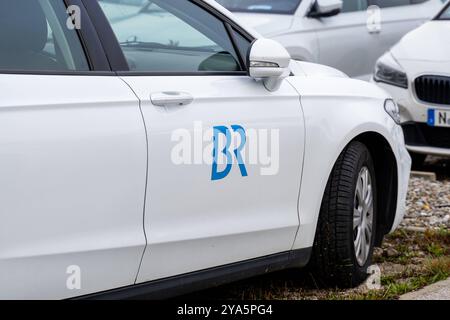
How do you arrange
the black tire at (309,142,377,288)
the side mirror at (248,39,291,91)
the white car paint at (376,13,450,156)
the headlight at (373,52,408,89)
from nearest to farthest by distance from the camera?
the side mirror at (248,39,291,91), the black tire at (309,142,377,288), the white car paint at (376,13,450,156), the headlight at (373,52,408,89)

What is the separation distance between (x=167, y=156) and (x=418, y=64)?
500 cm

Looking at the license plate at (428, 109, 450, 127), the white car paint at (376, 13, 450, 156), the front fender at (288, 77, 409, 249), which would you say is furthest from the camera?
the white car paint at (376, 13, 450, 156)

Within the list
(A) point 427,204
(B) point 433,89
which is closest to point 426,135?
(B) point 433,89

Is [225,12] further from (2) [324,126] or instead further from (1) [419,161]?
(1) [419,161]

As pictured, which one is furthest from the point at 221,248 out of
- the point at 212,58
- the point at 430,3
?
the point at 430,3

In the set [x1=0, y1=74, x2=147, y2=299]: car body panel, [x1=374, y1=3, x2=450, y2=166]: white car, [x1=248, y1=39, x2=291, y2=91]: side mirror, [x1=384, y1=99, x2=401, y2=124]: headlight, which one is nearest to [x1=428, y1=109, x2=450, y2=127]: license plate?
[x1=374, y1=3, x2=450, y2=166]: white car

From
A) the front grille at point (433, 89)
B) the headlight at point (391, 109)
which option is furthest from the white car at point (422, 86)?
the headlight at point (391, 109)

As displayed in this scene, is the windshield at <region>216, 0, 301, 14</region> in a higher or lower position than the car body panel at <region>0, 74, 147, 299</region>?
higher

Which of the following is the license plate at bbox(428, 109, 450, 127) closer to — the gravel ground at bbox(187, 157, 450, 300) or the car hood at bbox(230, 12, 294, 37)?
the gravel ground at bbox(187, 157, 450, 300)

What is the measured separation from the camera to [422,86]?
28.4 feet

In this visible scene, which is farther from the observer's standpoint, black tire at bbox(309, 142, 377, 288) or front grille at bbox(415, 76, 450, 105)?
front grille at bbox(415, 76, 450, 105)

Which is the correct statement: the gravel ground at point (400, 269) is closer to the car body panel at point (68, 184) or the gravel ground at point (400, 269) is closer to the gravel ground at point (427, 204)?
the gravel ground at point (427, 204)

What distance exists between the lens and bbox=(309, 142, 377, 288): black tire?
5.08 meters

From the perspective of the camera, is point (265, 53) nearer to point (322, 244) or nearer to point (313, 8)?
point (322, 244)
